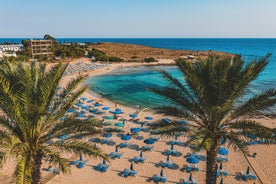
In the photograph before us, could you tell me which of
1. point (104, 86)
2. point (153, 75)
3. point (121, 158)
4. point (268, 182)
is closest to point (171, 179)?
point (121, 158)

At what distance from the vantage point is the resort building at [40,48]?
67.4 metres

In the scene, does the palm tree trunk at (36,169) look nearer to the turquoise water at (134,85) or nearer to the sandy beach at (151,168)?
the sandy beach at (151,168)

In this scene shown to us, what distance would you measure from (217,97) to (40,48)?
71598 mm

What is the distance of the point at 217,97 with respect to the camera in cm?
822

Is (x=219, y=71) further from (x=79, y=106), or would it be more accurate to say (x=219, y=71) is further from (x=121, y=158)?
(x=79, y=106)

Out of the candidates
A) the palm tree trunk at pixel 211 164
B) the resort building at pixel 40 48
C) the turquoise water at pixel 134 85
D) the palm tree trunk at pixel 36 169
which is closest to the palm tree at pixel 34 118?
the palm tree trunk at pixel 36 169

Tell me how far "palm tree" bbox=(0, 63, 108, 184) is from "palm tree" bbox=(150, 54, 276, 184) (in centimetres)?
334

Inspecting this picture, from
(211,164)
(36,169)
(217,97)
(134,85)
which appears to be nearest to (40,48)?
(134,85)

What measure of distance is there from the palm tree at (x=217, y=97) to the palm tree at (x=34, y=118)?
3.34 metres

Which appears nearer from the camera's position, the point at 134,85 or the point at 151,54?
the point at 134,85

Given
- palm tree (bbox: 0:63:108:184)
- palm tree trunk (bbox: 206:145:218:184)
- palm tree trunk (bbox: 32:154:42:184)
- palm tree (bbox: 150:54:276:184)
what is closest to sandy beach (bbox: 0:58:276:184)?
palm tree trunk (bbox: 206:145:218:184)

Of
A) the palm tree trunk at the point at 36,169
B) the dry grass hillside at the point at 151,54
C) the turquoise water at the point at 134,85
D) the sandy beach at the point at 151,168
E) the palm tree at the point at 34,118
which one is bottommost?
the sandy beach at the point at 151,168

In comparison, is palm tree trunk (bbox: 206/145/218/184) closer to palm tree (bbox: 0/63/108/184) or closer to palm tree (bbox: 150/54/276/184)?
palm tree (bbox: 150/54/276/184)

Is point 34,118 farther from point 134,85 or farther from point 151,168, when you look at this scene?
point 134,85
